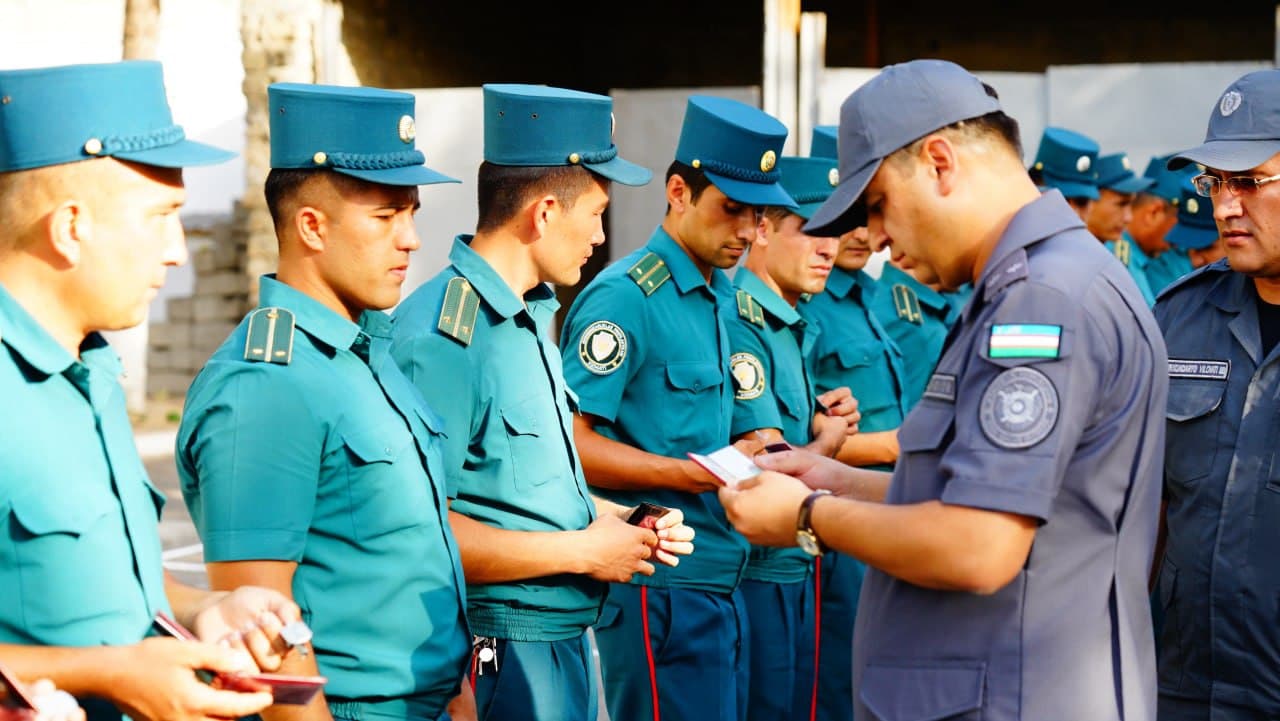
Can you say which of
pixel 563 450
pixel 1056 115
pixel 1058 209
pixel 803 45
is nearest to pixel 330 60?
pixel 803 45

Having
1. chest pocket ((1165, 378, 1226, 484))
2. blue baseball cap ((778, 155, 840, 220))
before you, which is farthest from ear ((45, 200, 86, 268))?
blue baseball cap ((778, 155, 840, 220))

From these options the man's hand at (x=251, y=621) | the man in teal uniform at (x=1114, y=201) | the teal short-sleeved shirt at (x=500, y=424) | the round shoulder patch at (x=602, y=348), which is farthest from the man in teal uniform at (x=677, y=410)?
the man in teal uniform at (x=1114, y=201)

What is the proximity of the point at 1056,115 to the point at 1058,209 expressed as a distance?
874 centimetres

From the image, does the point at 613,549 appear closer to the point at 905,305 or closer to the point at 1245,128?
the point at 1245,128

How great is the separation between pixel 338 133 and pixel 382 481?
73 cm

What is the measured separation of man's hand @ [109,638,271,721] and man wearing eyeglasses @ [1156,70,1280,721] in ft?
7.51

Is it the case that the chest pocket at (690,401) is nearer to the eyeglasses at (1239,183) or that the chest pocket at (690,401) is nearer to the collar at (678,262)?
the collar at (678,262)

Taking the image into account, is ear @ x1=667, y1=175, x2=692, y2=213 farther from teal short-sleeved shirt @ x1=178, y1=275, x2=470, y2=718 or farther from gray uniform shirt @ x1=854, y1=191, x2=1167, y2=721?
gray uniform shirt @ x1=854, y1=191, x2=1167, y2=721

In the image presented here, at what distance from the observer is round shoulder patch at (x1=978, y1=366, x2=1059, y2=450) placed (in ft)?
7.71

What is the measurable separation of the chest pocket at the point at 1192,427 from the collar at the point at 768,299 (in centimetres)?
160

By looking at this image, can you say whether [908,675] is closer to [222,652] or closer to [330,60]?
[222,652]

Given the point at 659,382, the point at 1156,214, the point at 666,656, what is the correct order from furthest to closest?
the point at 1156,214 → the point at 659,382 → the point at 666,656

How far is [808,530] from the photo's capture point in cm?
268

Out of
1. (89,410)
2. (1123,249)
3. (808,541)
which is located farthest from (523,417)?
(1123,249)
